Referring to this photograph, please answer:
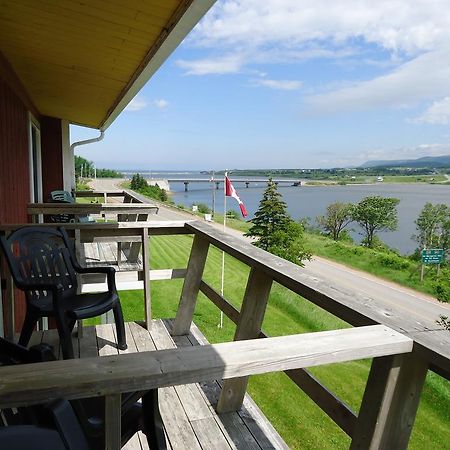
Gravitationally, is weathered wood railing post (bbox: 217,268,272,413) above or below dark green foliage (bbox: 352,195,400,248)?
above

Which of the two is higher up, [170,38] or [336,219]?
[170,38]

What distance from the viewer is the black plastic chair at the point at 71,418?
76 cm

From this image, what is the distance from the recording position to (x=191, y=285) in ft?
9.67

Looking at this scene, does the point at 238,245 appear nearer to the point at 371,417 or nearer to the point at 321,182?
the point at 371,417

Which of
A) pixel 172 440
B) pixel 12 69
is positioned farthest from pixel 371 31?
pixel 172 440

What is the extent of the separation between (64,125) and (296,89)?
5728cm

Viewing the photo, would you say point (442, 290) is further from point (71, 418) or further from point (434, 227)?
point (71, 418)

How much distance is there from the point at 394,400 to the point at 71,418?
0.78m

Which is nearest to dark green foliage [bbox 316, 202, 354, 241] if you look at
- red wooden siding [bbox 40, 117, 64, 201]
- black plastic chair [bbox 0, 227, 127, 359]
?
red wooden siding [bbox 40, 117, 64, 201]

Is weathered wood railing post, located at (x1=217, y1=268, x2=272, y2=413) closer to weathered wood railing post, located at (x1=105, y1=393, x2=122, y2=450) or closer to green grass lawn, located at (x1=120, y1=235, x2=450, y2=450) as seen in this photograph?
weathered wood railing post, located at (x1=105, y1=393, x2=122, y2=450)

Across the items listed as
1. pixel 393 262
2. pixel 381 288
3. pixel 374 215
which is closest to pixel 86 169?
pixel 374 215

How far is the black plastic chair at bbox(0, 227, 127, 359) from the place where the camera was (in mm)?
2234

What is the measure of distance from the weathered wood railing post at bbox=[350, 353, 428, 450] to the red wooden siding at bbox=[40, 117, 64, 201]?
7114mm

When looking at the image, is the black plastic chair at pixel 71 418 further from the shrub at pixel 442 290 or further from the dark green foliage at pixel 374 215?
the dark green foliage at pixel 374 215
